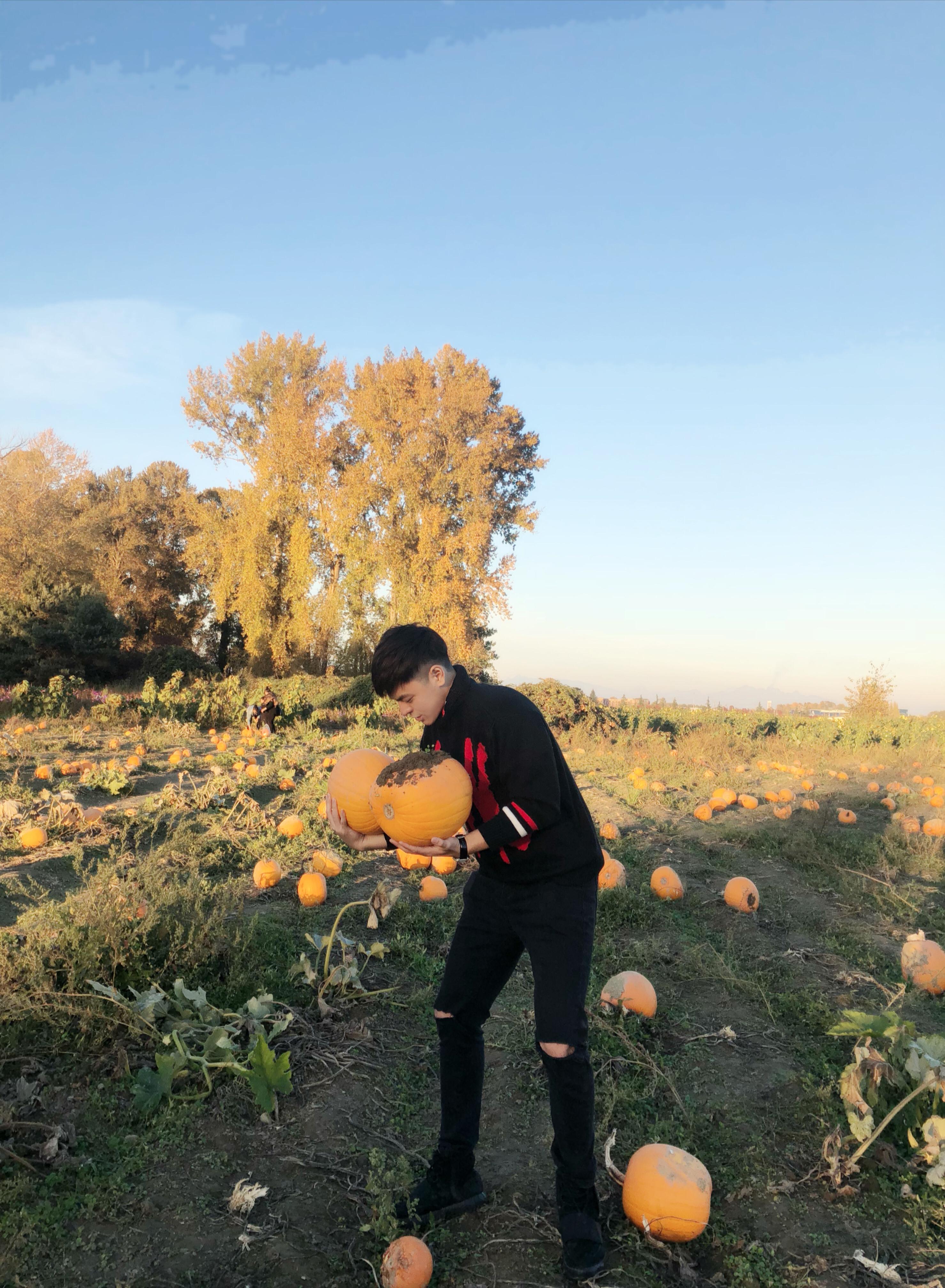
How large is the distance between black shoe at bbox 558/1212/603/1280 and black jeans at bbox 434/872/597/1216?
0.04 metres

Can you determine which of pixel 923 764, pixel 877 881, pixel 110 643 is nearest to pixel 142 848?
pixel 877 881

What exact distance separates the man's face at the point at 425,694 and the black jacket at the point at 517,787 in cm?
5

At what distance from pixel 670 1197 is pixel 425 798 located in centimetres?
151

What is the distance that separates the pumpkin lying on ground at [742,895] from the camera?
18.3 feet

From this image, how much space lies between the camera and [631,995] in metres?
3.86

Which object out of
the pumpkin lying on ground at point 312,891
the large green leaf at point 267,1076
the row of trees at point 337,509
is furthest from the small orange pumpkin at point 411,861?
the row of trees at point 337,509

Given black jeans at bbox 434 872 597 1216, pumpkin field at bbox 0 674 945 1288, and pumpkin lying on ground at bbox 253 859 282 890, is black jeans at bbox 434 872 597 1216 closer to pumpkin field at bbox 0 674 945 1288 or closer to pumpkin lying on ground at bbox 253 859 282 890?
pumpkin field at bbox 0 674 945 1288

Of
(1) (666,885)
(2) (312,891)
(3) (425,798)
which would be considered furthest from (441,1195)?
(1) (666,885)

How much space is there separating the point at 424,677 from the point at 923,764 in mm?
13640

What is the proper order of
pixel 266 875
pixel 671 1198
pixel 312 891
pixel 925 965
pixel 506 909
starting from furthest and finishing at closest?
pixel 266 875
pixel 312 891
pixel 925 965
pixel 506 909
pixel 671 1198

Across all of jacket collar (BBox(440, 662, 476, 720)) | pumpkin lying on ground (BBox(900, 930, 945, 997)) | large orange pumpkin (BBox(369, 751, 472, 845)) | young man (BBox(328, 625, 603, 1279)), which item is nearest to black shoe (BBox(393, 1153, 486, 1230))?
young man (BBox(328, 625, 603, 1279))

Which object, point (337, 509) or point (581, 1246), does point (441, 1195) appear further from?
point (337, 509)

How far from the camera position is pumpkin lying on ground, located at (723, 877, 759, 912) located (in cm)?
558

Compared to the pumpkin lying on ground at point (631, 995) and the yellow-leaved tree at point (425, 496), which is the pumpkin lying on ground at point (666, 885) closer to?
the pumpkin lying on ground at point (631, 995)
